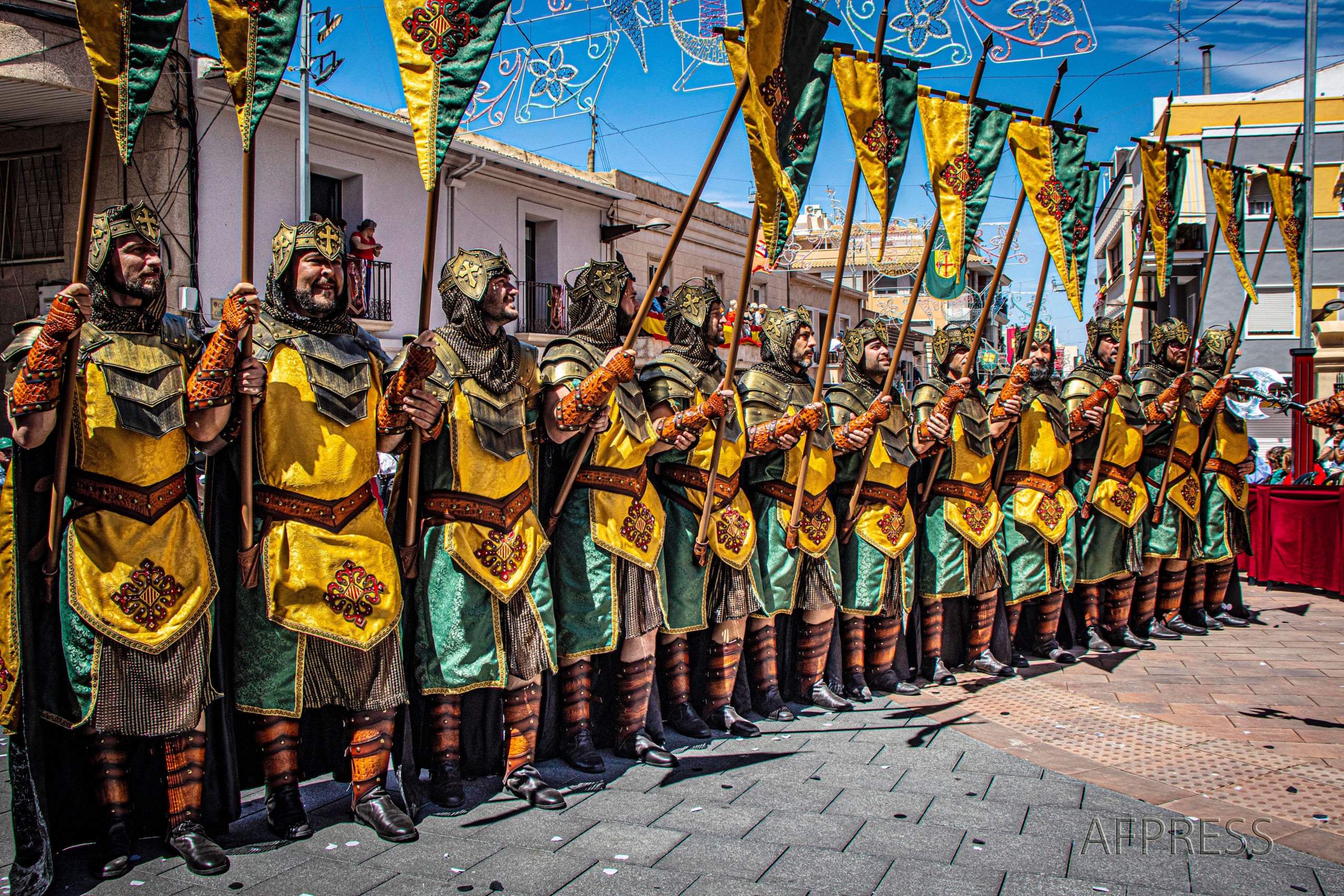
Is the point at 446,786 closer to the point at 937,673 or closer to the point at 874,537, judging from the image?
the point at 874,537

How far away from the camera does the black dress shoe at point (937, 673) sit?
584 cm

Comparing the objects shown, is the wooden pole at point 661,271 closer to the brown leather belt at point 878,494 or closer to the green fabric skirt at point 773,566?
the green fabric skirt at point 773,566

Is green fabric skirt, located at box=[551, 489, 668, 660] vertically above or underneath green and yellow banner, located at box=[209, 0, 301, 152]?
underneath

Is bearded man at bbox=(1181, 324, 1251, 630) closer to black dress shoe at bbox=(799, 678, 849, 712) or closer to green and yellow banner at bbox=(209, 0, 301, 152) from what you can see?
black dress shoe at bbox=(799, 678, 849, 712)

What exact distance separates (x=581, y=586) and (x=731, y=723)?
1.13 m

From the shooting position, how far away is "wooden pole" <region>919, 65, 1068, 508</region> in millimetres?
5344

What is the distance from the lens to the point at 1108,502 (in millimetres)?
6793

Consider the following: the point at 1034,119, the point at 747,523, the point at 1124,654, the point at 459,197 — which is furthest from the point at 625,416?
the point at 459,197

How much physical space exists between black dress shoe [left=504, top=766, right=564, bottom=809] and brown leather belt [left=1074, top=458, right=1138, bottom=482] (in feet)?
14.8

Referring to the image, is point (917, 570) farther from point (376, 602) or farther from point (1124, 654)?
point (376, 602)

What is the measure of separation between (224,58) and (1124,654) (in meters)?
6.22

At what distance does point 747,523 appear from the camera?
501cm

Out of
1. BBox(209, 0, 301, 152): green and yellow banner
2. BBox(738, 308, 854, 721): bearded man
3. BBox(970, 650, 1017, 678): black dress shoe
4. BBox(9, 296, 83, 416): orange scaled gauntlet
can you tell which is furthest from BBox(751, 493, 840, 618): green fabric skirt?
BBox(9, 296, 83, 416): orange scaled gauntlet

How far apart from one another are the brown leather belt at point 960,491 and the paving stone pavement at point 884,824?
4.13 ft
